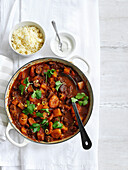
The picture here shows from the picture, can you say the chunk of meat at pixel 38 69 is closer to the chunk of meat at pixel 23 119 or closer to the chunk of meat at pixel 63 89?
the chunk of meat at pixel 63 89

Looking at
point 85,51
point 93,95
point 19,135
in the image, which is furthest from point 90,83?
point 19,135

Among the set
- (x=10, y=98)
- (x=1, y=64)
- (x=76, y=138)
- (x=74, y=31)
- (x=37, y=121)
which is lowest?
(x=76, y=138)

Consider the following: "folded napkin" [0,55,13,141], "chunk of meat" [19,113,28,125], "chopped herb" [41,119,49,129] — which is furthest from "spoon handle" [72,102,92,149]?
"folded napkin" [0,55,13,141]

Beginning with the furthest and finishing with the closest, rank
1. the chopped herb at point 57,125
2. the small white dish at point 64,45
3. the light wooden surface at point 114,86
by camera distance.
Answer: the light wooden surface at point 114,86 → the small white dish at point 64,45 → the chopped herb at point 57,125

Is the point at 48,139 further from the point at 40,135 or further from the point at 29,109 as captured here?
the point at 29,109

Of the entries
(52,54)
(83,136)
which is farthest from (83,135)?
(52,54)

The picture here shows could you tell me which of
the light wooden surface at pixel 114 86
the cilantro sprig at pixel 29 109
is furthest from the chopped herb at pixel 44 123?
the light wooden surface at pixel 114 86

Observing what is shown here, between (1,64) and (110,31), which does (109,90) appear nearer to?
(110,31)
